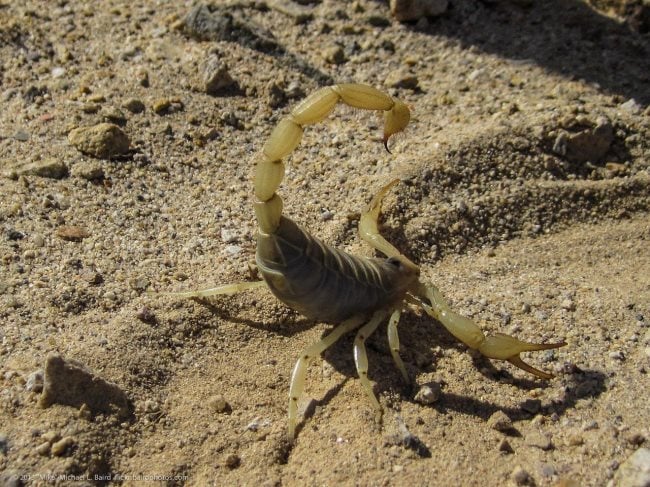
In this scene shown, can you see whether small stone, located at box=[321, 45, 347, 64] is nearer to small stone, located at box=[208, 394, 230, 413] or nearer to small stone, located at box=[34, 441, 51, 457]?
small stone, located at box=[208, 394, 230, 413]

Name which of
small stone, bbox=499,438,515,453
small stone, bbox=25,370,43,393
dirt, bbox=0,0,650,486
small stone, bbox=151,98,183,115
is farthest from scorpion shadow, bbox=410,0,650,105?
small stone, bbox=25,370,43,393

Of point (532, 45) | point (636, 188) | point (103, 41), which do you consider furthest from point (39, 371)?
point (532, 45)

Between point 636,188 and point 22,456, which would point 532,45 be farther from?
point 22,456

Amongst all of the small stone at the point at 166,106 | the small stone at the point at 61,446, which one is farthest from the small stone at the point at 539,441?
the small stone at the point at 166,106

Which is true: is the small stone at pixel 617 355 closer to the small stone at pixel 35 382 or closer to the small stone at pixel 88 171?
the small stone at pixel 35 382

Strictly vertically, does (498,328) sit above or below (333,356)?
above

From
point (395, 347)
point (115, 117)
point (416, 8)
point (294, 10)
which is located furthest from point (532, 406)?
point (294, 10)
